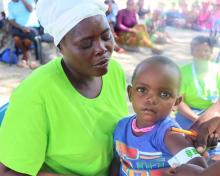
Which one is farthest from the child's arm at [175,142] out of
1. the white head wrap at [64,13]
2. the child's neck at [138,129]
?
the white head wrap at [64,13]

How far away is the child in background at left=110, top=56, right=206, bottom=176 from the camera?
5.10ft

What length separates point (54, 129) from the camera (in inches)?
59.1

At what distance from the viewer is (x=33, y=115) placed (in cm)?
145

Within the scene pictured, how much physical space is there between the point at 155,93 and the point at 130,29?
7421 millimetres

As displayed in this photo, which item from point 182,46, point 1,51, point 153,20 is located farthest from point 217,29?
point 1,51

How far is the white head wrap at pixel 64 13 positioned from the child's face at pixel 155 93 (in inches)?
14.0

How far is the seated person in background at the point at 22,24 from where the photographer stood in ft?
22.0

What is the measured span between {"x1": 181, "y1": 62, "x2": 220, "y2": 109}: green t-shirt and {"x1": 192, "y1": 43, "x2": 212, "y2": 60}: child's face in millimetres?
328

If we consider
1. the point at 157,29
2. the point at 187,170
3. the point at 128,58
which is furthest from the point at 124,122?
the point at 157,29

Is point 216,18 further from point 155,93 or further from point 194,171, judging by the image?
point 194,171

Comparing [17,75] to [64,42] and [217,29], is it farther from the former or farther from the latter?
[217,29]

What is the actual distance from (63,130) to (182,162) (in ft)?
1.65

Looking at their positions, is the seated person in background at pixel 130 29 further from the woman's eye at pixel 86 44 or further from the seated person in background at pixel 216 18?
the woman's eye at pixel 86 44

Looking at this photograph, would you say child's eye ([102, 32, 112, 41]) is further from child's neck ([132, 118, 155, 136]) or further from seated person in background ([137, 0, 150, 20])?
seated person in background ([137, 0, 150, 20])
